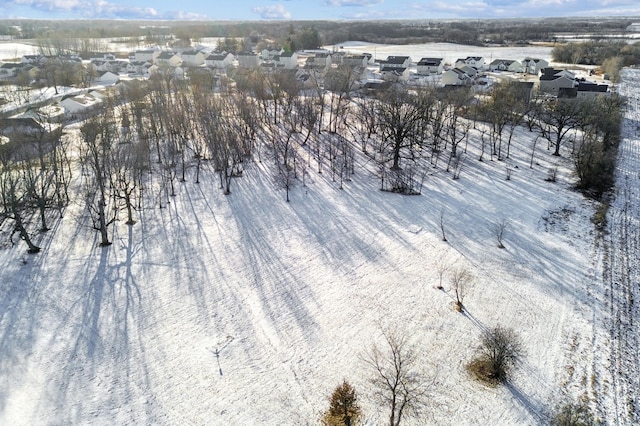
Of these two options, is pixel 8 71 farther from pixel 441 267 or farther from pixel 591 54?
pixel 591 54

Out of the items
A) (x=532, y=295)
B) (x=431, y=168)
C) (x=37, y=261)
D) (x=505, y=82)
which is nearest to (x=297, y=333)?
(x=532, y=295)

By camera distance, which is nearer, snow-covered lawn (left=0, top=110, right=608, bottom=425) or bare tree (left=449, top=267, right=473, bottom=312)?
snow-covered lawn (left=0, top=110, right=608, bottom=425)

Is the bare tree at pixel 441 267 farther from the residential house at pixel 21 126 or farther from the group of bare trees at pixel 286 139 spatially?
the residential house at pixel 21 126

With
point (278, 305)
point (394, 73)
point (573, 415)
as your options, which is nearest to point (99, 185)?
point (278, 305)

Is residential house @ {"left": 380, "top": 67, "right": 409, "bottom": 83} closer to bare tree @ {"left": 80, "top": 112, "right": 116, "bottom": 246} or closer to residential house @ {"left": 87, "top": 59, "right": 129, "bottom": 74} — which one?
residential house @ {"left": 87, "top": 59, "right": 129, "bottom": 74}

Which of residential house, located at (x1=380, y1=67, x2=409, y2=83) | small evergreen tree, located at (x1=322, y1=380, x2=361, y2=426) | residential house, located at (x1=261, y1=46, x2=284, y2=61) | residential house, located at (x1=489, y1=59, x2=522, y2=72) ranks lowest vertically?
small evergreen tree, located at (x1=322, y1=380, x2=361, y2=426)

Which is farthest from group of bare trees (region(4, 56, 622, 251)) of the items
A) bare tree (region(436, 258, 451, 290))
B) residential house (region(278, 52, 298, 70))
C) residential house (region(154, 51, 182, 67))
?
residential house (region(154, 51, 182, 67))
